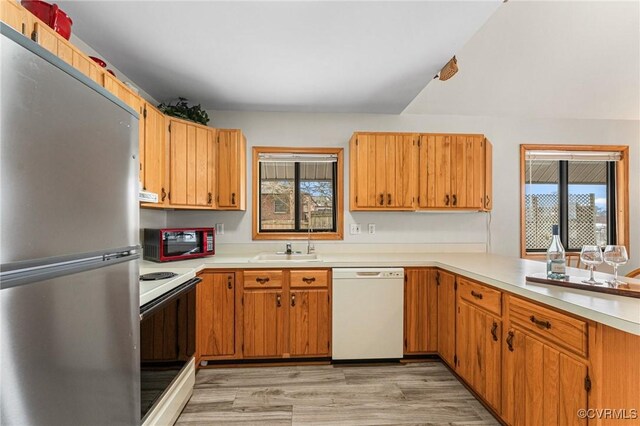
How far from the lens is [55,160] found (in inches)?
28.3

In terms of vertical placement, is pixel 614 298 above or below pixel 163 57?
below

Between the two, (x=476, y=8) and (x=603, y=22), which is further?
(x=603, y=22)

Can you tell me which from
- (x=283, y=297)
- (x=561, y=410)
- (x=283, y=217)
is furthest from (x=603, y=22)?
(x=283, y=297)

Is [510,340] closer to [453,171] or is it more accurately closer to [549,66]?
[453,171]

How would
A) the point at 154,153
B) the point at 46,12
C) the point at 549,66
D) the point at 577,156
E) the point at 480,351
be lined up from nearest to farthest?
the point at 46,12
the point at 480,351
the point at 154,153
the point at 549,66
the point at 577,156

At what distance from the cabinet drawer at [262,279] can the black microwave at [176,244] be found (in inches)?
21.5

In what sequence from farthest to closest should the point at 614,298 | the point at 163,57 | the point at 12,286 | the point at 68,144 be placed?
the point at 163,57 → the point at 614,298 → the point at 68,144 → the point at 12,286

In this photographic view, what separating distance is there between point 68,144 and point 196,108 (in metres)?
2.25

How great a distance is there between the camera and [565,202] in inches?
137

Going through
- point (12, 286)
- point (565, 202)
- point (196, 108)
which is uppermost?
point (196, 108)

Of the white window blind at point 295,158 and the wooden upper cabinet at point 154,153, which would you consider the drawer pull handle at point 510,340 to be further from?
the wooden upper cabinet at point 154,153

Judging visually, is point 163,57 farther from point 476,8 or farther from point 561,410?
point 561,410

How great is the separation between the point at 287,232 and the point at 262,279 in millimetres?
832

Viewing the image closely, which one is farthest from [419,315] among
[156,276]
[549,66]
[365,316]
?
[549,66]
